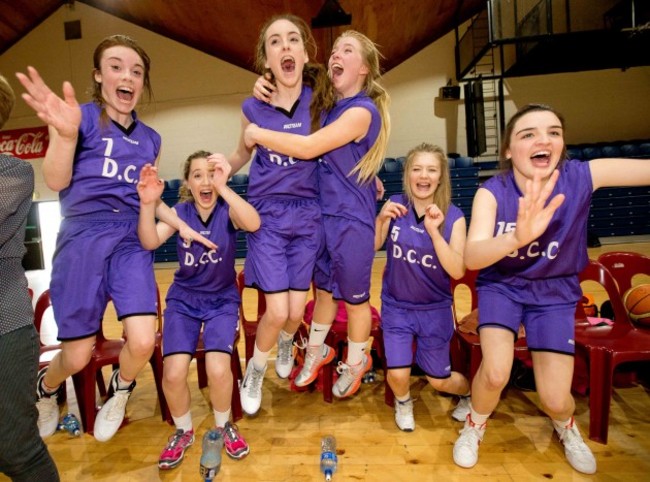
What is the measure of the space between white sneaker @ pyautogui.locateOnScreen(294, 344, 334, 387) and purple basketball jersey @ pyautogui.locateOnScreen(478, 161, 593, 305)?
116 centimetres

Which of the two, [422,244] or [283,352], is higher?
[422,244]

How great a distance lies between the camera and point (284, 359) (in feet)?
9.66

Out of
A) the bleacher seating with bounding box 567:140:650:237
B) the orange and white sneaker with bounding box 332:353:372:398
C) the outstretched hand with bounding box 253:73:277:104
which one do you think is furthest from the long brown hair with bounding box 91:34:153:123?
the bleacher seating with bounding box 567:140:650:237

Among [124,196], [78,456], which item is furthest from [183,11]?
[78,456]

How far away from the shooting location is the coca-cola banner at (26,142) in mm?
12984

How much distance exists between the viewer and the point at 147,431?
2.64m

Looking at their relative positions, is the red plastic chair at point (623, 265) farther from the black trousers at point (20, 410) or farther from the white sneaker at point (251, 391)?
the black trousers at point (20, 410)

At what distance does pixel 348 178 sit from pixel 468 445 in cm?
155

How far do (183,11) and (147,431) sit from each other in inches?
436

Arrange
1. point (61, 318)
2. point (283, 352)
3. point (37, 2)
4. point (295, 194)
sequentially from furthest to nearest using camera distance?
point (37, 2) → point (283, 352) → point (295, 194) → point (61, 318)

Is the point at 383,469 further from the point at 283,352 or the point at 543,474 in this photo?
the point at 283,352

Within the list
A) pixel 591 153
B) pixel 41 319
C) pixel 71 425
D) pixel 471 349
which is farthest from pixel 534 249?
pixel 591 153

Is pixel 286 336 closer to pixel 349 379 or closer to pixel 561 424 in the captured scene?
pixel 349 379

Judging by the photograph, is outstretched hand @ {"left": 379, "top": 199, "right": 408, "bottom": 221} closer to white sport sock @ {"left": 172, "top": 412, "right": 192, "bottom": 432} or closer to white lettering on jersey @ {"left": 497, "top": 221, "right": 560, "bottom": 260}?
white lettering on jersey @ {"left": 497, "top": 221, "right": 560, "bottom": 260}
